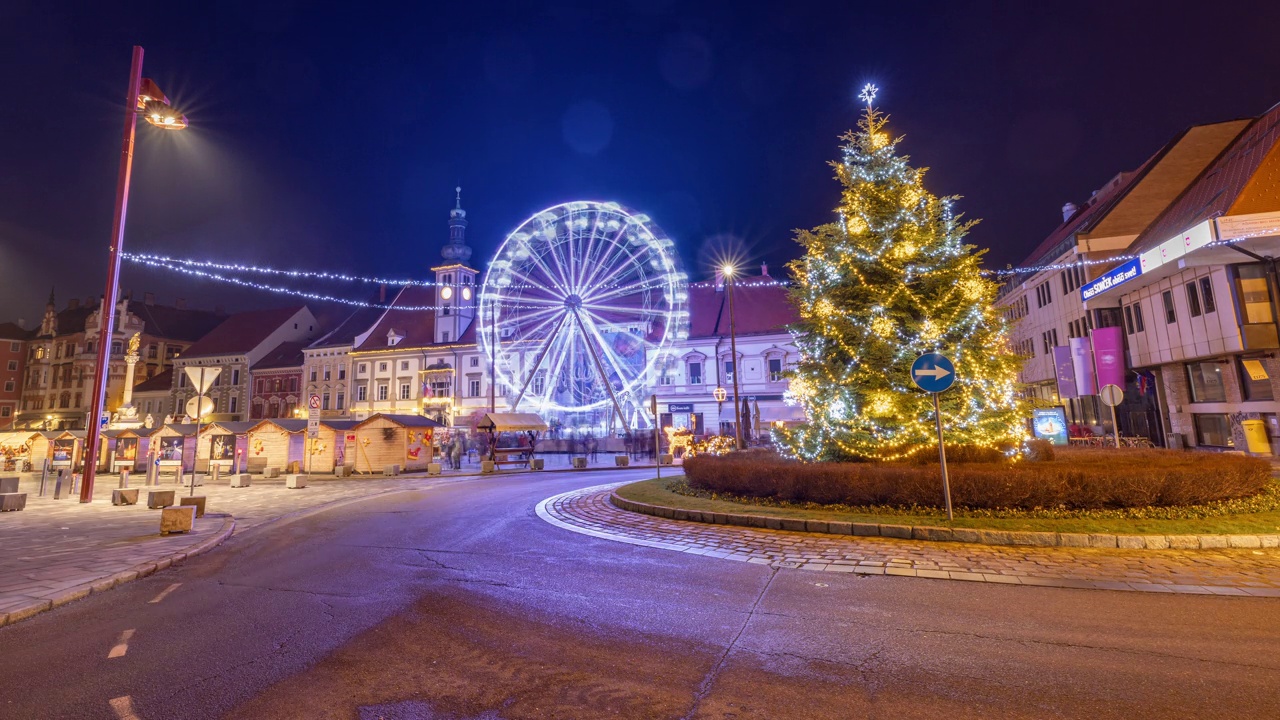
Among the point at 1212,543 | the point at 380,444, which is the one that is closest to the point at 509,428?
the point at 380,444

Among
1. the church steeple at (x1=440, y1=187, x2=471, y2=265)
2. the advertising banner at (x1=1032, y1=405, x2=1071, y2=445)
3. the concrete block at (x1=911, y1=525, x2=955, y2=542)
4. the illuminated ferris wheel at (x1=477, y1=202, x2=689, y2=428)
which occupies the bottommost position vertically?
the concrete block at (x1=911, y1=525, x2=955, y2=542)

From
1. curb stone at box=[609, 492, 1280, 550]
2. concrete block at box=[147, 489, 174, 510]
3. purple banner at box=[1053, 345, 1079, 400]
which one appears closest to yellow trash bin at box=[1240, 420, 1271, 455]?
purple banner at box=[1053, 345, 1079, 400]

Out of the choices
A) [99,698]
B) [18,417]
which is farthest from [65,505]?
[18,417]

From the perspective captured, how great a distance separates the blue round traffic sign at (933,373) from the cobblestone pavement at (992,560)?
269 cm

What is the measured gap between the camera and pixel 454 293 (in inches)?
2442

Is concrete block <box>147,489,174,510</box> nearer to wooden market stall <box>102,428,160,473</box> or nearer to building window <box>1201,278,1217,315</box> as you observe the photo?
wooden market stall <box>102,428,160,473</box>

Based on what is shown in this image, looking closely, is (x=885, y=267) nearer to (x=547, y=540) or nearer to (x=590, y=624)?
(x=547, y=540)

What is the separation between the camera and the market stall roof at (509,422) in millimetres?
32062

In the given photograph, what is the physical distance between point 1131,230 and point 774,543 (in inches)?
1412

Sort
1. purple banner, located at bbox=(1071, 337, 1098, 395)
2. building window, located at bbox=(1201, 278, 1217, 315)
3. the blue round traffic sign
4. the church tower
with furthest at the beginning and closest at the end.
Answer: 1. the church tower
2. purple banner, located at bbox=(1071, 337, 1098, 395)
3. building window, located at bbox=(1201, 278, 1217, 315)
4. the blue round traffic sign

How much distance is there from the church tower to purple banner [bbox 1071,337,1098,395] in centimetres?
5031

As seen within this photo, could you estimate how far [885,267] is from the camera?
14.0 meters

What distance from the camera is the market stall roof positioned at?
32062mm

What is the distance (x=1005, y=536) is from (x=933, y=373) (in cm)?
284
